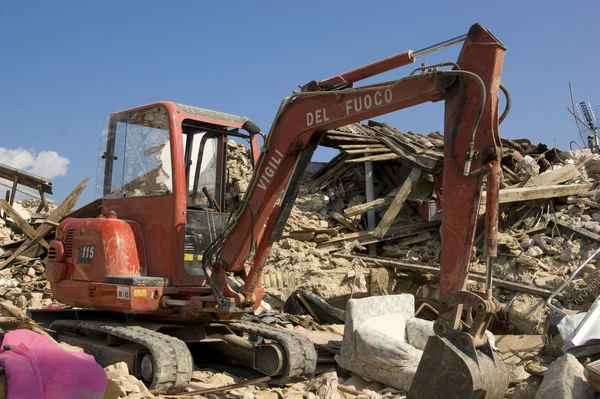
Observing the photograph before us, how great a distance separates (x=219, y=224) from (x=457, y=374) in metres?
3.60

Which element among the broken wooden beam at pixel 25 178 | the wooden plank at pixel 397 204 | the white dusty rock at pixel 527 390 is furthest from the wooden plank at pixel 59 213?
the white dusty rock at pixel 527 390

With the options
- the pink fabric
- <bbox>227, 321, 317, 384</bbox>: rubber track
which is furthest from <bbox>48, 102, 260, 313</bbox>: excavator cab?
the pink fabric

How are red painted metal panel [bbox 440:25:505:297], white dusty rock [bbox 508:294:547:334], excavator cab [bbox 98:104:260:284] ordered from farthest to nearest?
white dusty rock [bbox 508:294:547:334], excavator cab [bbox 98:104:260:284], red painted metal panel [bbox 440:25:505:297]

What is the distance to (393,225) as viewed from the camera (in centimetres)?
1388

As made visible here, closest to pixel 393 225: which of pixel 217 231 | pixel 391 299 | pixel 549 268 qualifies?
pixel 549 268

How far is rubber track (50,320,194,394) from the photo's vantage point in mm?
5789

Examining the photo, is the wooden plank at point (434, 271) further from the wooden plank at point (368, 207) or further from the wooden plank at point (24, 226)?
the wooden plank at point (24, 226)

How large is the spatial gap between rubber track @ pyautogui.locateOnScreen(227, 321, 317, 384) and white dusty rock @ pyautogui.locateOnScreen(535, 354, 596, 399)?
2307 millimetres

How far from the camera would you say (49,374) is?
15.6ft

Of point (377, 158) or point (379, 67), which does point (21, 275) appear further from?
point (379, 67)

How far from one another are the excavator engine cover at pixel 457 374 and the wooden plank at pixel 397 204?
29.3ft

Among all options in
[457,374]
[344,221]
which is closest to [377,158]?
[344,221]

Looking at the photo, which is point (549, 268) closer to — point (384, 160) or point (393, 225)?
point (393, 225)

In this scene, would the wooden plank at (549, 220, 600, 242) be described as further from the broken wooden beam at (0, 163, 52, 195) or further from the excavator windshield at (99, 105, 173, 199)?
the broken wooden beam at (0, 163, 52, 195)
